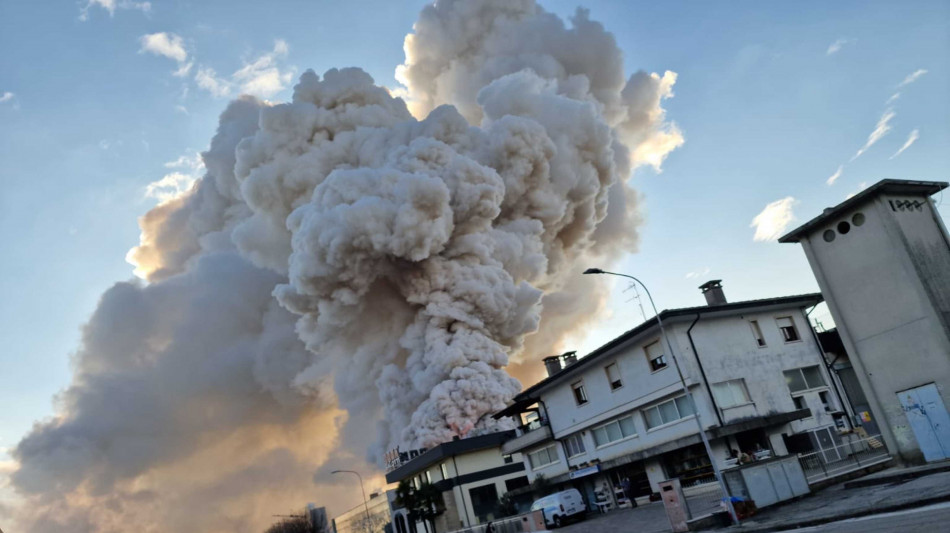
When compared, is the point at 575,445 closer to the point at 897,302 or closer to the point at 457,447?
the point at 457,447

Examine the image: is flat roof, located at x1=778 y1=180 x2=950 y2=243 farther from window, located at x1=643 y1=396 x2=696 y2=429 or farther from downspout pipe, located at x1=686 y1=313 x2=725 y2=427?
window, located at x1=643 y1=396 x2=696 y2=429

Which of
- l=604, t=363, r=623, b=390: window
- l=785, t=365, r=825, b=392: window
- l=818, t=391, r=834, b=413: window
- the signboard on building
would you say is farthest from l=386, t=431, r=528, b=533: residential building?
l=818, t=391, r=834, b=413: window

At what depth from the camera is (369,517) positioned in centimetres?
6312

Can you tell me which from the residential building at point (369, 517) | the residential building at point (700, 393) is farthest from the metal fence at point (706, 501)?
the residential building at point (369, 517)

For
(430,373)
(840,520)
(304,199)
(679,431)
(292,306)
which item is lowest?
(840,520)

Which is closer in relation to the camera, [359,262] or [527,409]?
[527,409]

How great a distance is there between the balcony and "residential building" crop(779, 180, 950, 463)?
16971 mm

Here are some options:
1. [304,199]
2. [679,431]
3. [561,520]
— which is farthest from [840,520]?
[304,199]

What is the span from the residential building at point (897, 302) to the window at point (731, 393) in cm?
596

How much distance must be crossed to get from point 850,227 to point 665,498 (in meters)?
9.99

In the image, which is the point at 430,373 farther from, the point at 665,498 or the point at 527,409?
the point at 665,498

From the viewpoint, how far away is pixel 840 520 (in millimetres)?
14969

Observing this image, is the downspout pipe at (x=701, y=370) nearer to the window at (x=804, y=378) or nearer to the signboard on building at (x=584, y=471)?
the window at (x=804, y=378)

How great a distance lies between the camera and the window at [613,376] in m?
29.9
